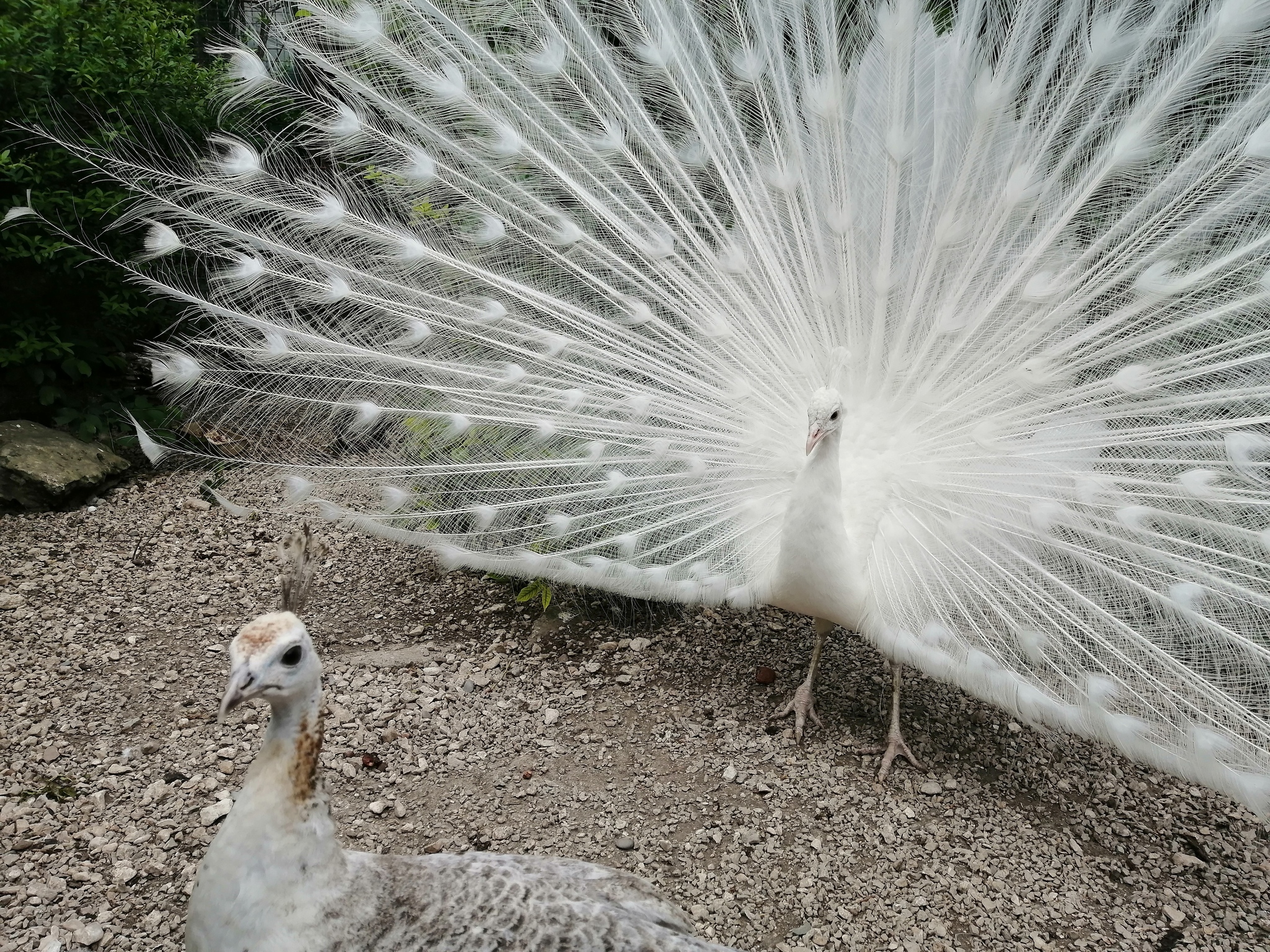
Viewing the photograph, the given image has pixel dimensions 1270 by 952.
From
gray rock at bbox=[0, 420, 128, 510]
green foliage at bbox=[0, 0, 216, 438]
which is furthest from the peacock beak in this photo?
gray rock at bbox=[0, 420, 128, 510]

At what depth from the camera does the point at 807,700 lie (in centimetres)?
344

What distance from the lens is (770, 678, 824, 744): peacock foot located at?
3.38 metres

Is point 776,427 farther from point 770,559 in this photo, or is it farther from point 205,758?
point 205,758

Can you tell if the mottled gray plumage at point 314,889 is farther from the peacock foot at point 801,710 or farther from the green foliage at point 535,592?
the green foliage at point 535,592

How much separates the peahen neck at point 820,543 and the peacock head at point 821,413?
59 mm

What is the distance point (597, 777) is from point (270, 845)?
1587 mm

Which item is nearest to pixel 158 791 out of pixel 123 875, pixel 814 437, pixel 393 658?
pixel 123 875

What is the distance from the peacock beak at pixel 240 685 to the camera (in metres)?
1.64

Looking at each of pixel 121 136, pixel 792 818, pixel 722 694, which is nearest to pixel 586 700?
pixel 722 694

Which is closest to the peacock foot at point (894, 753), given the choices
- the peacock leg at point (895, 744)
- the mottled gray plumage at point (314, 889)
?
the peacock leg at point (895, 744)

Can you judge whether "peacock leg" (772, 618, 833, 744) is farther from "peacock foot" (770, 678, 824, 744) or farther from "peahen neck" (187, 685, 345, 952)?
"peahen neck" (187, 685, 345, 952)

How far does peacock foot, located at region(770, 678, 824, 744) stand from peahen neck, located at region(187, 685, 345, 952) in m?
1.99

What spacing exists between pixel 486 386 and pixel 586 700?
4.35 feet

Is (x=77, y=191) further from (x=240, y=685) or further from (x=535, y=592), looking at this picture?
(x=240, y=685)
